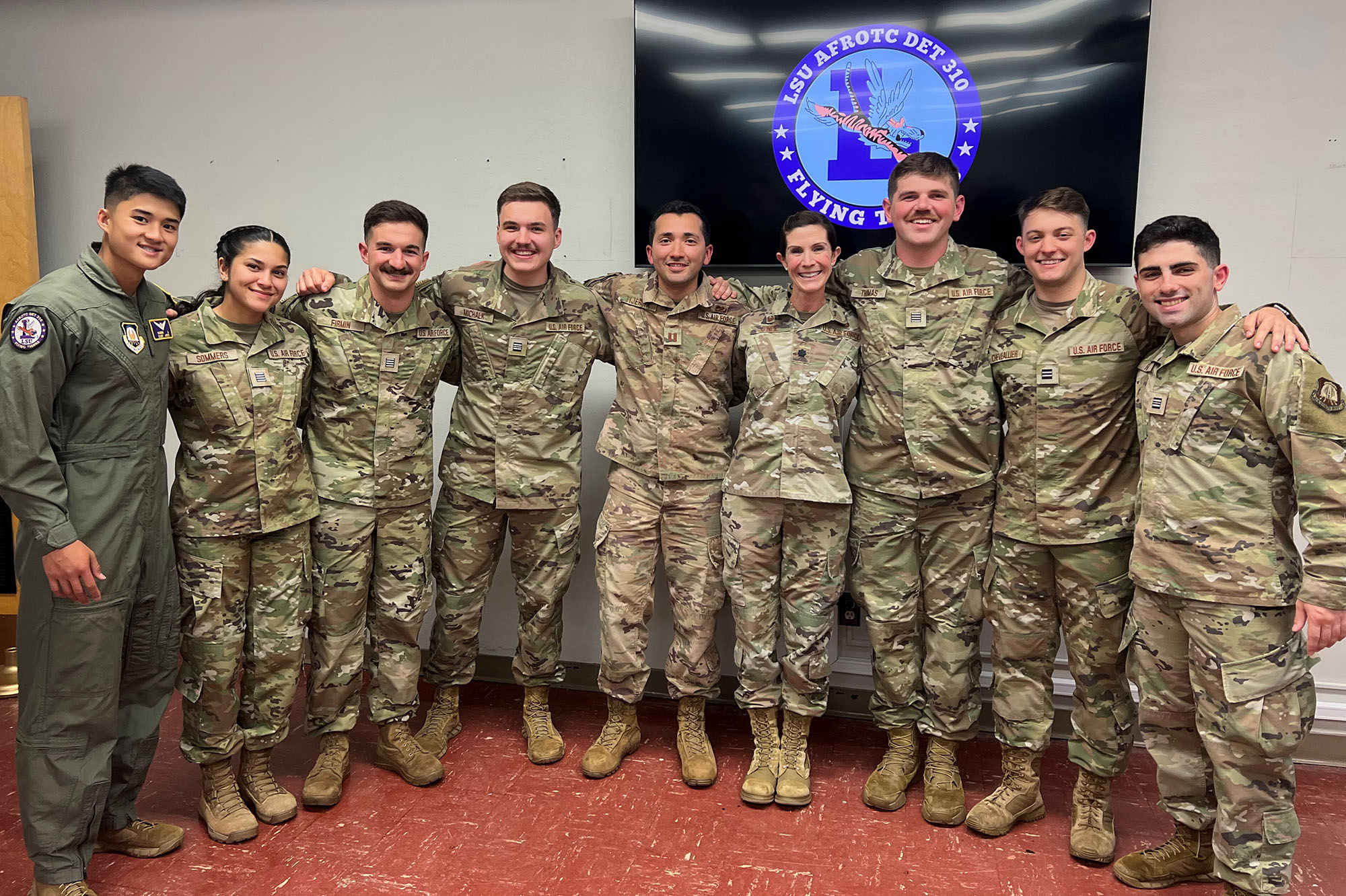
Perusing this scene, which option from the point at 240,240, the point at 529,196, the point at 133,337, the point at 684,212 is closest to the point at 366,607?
the point at 133,337

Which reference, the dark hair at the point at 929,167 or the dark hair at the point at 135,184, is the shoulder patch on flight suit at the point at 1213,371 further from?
the dark hair at the point at 135,184

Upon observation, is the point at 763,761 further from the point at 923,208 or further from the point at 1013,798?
the point at 923,208

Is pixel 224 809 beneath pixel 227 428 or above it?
beneath

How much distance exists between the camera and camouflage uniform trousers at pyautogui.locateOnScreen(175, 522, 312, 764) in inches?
91.0

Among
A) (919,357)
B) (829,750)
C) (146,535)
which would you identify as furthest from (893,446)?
(146,535)

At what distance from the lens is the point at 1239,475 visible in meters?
1.96

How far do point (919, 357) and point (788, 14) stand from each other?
147 cm

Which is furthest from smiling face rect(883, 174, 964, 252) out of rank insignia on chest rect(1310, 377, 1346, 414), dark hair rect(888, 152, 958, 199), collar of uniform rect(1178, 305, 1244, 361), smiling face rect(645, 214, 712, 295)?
rank insignia on chest rect(1310, 377, 1346, 414)

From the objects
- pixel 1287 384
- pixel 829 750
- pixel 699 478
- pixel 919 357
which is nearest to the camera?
pixel 1287 384

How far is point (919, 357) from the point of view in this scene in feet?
8.23

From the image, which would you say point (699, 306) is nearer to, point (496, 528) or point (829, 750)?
point (496, 528)

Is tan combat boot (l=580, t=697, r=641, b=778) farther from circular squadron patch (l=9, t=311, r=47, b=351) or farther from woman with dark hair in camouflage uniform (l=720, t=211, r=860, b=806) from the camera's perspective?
circular squadron patch (l=9, t=311, r=47, b=351)

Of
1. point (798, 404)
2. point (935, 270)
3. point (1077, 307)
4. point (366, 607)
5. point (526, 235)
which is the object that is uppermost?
point (526, 235)

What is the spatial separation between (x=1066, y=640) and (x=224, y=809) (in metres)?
2.50
